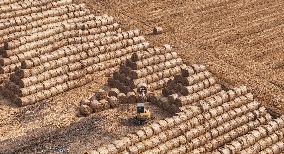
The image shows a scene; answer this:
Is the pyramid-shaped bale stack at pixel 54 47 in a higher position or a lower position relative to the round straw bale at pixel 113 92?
higher

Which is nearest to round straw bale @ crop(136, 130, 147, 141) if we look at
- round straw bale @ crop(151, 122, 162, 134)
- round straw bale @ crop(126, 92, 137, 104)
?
round straw bale @ crop(151, 122, 162, 134)

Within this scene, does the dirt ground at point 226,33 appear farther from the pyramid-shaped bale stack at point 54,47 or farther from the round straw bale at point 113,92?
the round straw bale at point 113,92

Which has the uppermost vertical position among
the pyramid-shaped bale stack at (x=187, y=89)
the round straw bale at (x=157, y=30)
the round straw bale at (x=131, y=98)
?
the round straw bale at (x=157, y=30)

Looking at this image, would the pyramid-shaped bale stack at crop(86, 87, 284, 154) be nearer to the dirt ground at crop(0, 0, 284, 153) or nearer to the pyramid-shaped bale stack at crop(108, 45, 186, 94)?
the dirt ground at crop(0, 0, 284, 153)

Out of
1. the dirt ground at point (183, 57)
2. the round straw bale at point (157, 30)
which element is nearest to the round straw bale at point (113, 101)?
the dirt ground at point (183, 57)

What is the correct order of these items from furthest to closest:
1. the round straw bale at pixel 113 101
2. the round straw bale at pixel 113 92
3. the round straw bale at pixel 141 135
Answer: the round straw bale at pixel 113 92 < the round straw bale at pixel 113 101 < the round straw bale at pixel 141 135

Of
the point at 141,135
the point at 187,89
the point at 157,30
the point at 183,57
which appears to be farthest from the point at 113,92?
the point at 157,30
